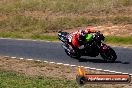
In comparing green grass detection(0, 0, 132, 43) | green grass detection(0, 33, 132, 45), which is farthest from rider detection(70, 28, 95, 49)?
green grass detection(0, 0, 132, 43)

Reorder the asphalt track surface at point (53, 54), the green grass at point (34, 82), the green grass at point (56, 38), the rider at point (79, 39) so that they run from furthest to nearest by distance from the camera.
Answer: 1. the green grass at point (56, 38)
2. the rider at point (79, 39)
3. the asphalt track surface at point (53, 54)
4. the green grass at point (34, 82)

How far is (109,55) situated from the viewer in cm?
1941

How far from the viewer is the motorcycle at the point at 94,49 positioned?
19.4 meters

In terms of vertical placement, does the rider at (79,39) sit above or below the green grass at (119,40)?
above

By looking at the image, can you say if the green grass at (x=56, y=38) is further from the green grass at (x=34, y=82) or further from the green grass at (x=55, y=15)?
the green grass at (x=34, y=82)

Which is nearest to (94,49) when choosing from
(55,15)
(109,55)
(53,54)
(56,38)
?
(109,55)

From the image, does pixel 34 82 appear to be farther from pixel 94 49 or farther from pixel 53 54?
pixel 53 54

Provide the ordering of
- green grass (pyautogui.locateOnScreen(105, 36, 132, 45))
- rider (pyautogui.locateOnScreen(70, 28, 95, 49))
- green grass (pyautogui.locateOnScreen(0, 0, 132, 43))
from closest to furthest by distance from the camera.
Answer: rider (pyautogui.locateOnScreen(70, 28, 95, 49)) → green grass (pyautogui.locateOnScreen(105, 36, 132, 45)) → green grass (pyautogui.locateOnScreen(0, 0, 132, 43))

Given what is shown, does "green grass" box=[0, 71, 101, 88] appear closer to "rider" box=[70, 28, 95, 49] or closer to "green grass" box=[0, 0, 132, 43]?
"rider" box=[70, 28, 95, 49]

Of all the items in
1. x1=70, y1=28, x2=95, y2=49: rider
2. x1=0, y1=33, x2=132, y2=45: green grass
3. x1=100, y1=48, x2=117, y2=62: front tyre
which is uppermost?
x1=70, y1=28, x2=95, y2=49: rider

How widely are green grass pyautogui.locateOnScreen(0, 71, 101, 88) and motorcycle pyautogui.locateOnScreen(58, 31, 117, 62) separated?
4.33m

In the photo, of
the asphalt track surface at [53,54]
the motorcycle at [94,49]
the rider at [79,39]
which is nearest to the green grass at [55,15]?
the asphalt track surface at [53,54]

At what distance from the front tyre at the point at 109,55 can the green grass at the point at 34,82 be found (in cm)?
435

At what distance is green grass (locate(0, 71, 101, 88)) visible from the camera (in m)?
14.3
